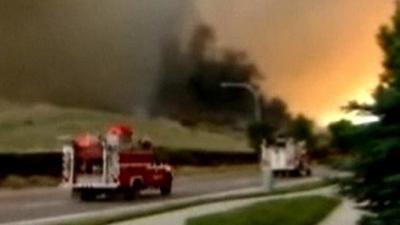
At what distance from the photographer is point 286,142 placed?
65188mm

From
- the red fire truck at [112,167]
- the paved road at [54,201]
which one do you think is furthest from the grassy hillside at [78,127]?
the red fire truck at [112,167]

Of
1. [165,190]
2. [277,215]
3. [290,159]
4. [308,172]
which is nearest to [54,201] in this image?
[165,190]

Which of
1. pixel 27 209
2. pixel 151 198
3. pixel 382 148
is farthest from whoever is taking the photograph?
pixel 151 198

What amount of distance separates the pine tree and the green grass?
340 inches

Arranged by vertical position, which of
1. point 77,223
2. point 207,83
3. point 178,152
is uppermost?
point 207,83

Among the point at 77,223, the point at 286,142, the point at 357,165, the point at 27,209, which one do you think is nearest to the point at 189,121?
the point at 286,142

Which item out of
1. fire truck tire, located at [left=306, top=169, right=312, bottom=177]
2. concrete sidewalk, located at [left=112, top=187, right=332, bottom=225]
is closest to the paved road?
concrete sidewalk, located at [left=112, top=187, right=332, bottom=225]

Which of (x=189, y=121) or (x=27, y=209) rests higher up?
(x=189, y=121)

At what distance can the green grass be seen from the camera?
23.8 metres

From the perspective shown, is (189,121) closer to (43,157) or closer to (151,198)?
(43,157)

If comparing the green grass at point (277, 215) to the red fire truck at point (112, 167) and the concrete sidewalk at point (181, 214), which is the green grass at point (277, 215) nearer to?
the concrete sidewalk at point (181, 214)

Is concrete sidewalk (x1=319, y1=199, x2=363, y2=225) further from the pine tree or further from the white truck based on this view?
the white truck

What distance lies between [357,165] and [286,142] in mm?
53122

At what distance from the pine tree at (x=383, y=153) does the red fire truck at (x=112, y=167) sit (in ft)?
89.0
